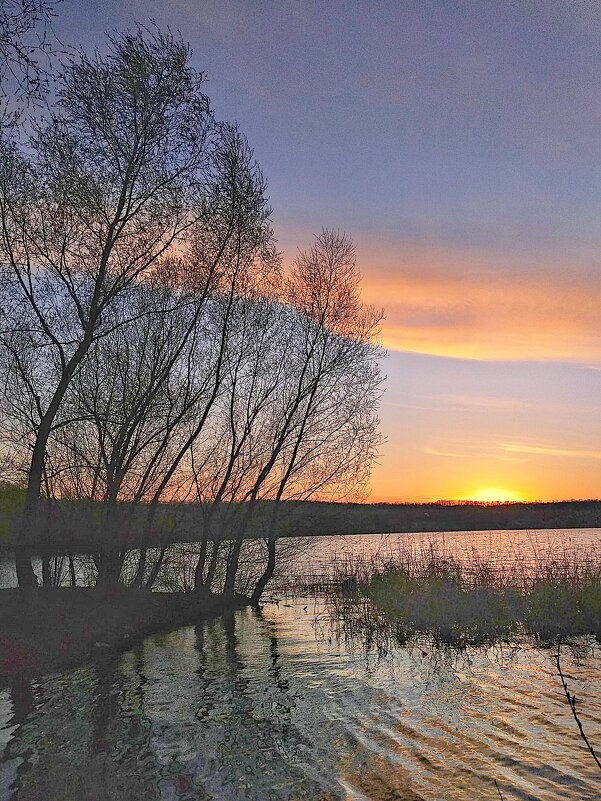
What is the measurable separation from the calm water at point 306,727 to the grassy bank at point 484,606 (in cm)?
133

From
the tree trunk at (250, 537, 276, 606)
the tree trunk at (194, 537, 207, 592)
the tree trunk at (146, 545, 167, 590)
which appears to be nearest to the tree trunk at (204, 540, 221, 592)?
the tree trunk at (194, 537, 207, 592)

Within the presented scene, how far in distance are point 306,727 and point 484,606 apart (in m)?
10.5

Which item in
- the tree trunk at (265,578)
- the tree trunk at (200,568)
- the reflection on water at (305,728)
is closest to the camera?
the reflection on water at (305,728)

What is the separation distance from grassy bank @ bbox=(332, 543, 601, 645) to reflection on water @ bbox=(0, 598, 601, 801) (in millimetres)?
1802

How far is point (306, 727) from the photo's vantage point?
1138cm

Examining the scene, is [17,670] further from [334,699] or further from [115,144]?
[115,144]

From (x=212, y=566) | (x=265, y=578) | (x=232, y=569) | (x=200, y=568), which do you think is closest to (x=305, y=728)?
(x=200, y=568)

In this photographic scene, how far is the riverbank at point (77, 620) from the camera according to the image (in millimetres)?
16253

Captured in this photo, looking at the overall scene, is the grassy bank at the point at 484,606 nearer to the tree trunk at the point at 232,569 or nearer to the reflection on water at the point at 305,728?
the reflection on water at the point at 305,728

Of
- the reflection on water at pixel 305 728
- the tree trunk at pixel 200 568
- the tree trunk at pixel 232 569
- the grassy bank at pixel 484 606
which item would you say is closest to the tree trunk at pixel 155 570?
the tree trunk at pixel 200 568

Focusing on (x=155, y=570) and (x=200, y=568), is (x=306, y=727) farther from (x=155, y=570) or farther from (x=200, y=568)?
(x=200, y=568)

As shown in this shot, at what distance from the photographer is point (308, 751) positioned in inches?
398

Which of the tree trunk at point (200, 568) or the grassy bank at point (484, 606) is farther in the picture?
the tree trunk at point (200, 568)

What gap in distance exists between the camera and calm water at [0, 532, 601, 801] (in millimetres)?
8711
